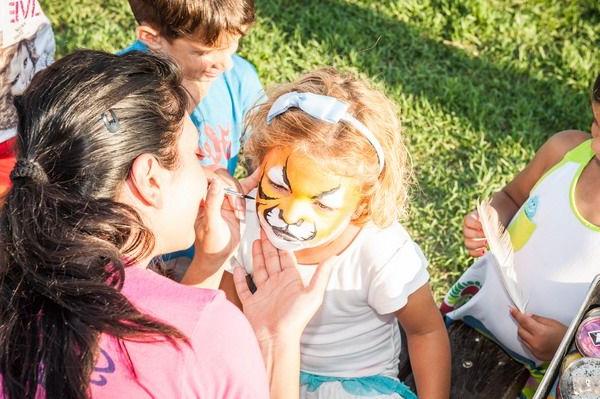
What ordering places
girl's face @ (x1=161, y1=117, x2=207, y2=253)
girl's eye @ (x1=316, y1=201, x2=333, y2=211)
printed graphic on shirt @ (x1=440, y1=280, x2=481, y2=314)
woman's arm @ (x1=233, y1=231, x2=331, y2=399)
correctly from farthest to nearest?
printed graphic on shirt @ (x1=440, y1=280, x2=481, y2=314) < girl's eye @ (x1=316, y1=201, x2=333, y2=211) < woman's arm @ (x1=233, y1=231, x2=331, y2=399) < girl's face @ (x1=161, y1=117, x2=207, y2=253)

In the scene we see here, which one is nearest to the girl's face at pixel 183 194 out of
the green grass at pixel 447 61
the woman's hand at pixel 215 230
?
the woman's hand at pixel 215 230

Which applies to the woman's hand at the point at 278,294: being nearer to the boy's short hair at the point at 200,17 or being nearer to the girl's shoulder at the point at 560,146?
the boy's short hair at the point at 200,17

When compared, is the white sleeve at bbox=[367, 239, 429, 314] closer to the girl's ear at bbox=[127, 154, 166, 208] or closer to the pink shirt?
the pink shirt

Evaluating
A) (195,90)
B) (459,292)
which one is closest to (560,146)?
(459,292)

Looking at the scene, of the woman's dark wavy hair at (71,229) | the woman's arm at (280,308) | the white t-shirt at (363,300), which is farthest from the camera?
the white t-shirt at (363,300)

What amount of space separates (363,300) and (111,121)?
0.93 meters

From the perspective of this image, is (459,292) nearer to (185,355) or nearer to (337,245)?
(337,245)

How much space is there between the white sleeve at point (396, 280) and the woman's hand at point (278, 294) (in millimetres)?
171

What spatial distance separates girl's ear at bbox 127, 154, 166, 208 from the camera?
1637mm

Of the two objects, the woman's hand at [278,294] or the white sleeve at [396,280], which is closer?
the woman's hand at [278,294]

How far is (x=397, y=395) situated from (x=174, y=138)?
39.8 inches

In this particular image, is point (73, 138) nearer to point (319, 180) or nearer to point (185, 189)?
point (185, 189)

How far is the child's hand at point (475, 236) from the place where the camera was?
7.76 feet

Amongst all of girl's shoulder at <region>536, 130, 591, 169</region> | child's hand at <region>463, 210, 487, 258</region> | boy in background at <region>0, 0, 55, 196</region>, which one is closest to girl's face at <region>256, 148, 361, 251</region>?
child's hand at <region>463, 210, 487, 258</region>
